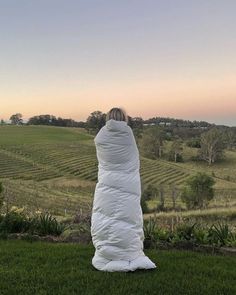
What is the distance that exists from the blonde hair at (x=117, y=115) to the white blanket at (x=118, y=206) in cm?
7

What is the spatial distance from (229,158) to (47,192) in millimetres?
65462

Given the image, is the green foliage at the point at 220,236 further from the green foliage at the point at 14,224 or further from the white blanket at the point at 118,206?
the green foliage at the point at 14,224

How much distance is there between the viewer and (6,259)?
6.72m

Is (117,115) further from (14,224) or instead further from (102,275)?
(14,224)

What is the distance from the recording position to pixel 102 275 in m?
5.84

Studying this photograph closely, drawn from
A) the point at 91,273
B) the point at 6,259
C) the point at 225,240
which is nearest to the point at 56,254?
the point at 6,259

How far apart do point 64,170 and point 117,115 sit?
239ft

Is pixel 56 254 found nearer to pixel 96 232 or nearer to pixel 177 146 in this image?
pixel 96 232

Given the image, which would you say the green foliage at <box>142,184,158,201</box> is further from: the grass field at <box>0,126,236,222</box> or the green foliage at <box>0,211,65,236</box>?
the green foliage at <box>0,211,65,236</box>

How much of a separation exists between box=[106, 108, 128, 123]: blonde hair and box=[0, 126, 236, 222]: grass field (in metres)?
34.6

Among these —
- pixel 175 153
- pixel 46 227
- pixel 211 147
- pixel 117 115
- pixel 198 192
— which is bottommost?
pixel 175 153

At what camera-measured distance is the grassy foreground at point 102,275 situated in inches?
210

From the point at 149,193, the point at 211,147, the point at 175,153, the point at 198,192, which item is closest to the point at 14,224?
the point at 198,192

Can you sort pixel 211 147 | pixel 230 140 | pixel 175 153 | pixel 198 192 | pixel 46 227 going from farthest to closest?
pixel 230 140 → pixel 211 147 → pixel 175 153 → pixel 198 192 → pixel 46 227
